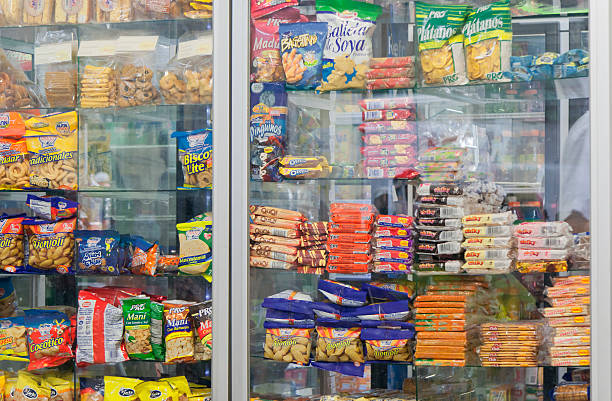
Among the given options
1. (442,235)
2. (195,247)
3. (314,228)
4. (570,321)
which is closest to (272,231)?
(314,228)

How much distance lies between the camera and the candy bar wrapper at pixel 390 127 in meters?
2.25

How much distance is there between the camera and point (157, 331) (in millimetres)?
2277

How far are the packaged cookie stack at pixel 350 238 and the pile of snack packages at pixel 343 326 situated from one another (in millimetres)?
81

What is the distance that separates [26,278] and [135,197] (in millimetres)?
562

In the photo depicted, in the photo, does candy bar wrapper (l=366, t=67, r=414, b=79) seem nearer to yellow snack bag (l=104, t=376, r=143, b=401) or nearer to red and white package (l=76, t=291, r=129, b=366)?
red and white package (l=76, t=291, r=129, b=366)

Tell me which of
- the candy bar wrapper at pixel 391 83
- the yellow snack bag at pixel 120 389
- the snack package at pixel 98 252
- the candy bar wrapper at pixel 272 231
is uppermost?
the candy bar wrapper at pixel 391 83

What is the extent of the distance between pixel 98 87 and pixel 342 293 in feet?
3.93

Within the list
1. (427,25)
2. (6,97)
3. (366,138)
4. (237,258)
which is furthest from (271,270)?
(6,97)

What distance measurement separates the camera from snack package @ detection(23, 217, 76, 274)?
238 cm

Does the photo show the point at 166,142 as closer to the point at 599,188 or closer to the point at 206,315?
the point at 206,315

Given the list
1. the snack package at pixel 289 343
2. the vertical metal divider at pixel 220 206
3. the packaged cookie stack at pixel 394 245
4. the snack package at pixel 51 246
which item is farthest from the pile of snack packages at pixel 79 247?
the packaged cookie stack at pixel 394 245

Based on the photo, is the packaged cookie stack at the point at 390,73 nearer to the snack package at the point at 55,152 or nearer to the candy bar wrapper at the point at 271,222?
the candy bar wrapper at the point at 271,222

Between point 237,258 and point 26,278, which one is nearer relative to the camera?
point 237,258

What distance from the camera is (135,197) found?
248cm
